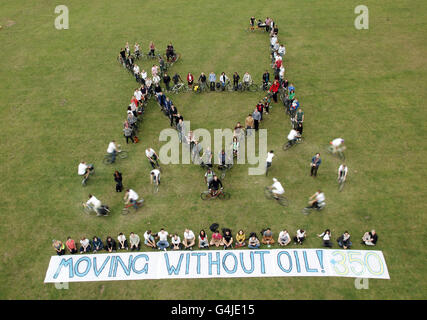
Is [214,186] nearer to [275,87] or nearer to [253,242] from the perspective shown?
[253,242]

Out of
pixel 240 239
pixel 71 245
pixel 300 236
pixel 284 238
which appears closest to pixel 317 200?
pixel 300 236

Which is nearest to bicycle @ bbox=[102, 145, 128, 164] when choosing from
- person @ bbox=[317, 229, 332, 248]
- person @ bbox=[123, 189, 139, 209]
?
person @ bbox=[123, 189, 139, 209]

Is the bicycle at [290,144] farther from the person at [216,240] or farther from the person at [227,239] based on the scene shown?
the person at [216,240]

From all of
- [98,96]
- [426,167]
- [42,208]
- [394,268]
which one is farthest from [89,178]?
[426,167]

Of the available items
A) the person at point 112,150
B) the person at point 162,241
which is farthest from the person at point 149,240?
the person at point 112,150

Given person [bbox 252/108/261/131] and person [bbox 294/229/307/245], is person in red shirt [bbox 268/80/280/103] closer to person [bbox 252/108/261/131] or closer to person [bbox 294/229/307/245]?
person [bbox 252/108/261/131]

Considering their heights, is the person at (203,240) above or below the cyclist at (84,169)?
below
